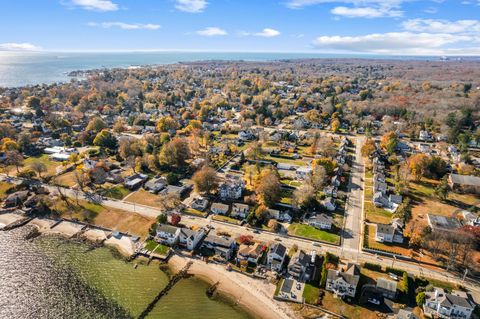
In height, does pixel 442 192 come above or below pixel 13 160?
below

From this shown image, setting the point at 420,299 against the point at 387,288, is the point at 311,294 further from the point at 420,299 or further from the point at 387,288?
the point at 420,299

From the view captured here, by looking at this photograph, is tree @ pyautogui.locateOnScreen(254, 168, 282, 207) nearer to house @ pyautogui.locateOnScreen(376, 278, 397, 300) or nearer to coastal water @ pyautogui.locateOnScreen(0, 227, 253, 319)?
coastal water @ pyautogui.locateOnScreen(0, 227, 253, 319)

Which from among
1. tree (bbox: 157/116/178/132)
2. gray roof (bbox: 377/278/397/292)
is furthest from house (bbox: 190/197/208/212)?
tree (bbox: 157/116/178/132)

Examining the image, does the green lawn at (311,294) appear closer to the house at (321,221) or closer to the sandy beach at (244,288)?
the sandy beach at (244,288)

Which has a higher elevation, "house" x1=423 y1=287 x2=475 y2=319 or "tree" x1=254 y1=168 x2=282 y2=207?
"tree" x1=254 y1=168 x2=282 y2=207

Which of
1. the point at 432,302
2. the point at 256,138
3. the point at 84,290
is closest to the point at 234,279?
the point at 84,290

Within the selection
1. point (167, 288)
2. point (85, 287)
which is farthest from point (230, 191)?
point (85, 287)
